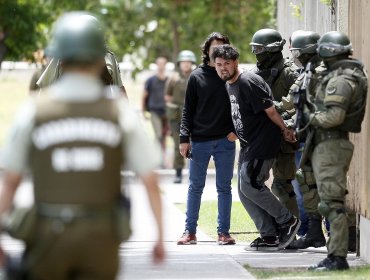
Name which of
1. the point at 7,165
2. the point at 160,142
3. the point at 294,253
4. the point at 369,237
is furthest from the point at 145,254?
the point at 160,142

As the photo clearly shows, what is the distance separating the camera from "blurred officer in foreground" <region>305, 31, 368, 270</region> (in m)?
10.0

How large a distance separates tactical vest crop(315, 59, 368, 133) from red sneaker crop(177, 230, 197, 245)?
3018 millimetres

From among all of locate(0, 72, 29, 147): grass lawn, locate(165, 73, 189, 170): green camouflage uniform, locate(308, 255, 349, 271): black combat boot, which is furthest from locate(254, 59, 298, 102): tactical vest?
locate(0, 72, 29, 147): grass lawn

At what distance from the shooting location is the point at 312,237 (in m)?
12.0

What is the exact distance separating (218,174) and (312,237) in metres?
1.31

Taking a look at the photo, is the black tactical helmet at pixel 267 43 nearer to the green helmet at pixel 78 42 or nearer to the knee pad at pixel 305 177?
the knee pad at pixel 305 177

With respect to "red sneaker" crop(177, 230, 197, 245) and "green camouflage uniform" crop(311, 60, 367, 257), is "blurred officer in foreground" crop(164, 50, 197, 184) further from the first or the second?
"green camouflage uniform" crop(311, 60, 367, 257)

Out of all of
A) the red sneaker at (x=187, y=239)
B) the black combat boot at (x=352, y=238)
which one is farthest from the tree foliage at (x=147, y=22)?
the black combat boot at (x=352, y=238)

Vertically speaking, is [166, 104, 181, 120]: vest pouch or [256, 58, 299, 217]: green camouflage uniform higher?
[256, 58, 299, 217]: green camouflage uniform

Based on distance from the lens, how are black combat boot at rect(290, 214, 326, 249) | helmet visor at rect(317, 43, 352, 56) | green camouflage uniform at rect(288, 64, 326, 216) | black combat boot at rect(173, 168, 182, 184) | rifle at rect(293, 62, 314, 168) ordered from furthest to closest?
1. black combat boot at rect(173, 168, 182, 184)
2. black combat boot at rect(290, 214, 326, 249)
3. green camouflage uniform at rect(288, 64, 326, 216)
4. rifle at rect(293, 62, 314, 168)
5. helmet visor at rect(317, 43, 352, 56)

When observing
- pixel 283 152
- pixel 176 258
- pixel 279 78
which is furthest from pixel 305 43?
pixel 176 258

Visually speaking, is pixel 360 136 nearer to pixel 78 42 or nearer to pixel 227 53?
pixel 227 53

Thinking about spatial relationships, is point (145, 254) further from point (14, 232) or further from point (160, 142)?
point (160, 142)

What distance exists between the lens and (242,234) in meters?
13.7
